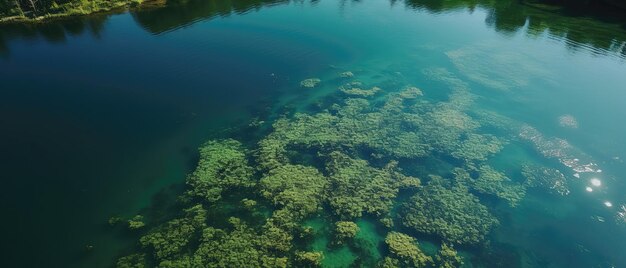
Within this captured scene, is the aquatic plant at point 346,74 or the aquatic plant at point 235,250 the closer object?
the aquatic plant at point 235,250

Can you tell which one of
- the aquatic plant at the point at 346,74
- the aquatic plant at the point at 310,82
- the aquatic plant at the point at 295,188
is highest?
the aquatic plant at the point at 310,82

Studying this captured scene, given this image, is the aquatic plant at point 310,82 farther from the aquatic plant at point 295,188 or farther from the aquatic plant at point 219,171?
the aquatic plant at point 295,188

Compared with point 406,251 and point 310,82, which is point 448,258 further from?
point 310,82

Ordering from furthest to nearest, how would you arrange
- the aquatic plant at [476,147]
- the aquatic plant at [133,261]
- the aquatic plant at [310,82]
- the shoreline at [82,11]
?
the shoreline at [82,11], the aquatic plant at [310,82], the aquatic plant at [476,147], the aquatic plant at [133,261]

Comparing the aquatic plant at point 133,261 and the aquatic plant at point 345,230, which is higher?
the aquatic plant at point 133,261

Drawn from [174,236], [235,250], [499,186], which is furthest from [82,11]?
[499,186]

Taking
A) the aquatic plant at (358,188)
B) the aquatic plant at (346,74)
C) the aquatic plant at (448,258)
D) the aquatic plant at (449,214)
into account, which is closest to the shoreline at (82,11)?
the aquatic plant at (346,74)
